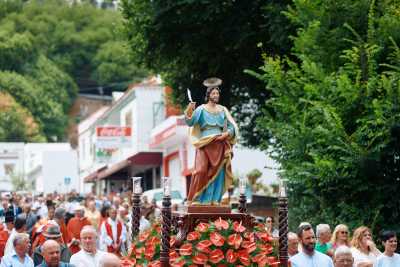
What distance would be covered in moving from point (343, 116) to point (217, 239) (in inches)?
355

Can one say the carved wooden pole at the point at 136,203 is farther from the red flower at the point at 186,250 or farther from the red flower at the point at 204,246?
the red flower at the point at 204,246

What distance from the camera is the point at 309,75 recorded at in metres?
23.1

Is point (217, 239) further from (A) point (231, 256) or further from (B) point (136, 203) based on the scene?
(B) point (136, 203)

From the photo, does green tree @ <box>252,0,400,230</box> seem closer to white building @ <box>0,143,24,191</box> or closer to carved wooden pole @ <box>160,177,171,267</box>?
carved wooden pole @ <box>160,177,171,267</box>

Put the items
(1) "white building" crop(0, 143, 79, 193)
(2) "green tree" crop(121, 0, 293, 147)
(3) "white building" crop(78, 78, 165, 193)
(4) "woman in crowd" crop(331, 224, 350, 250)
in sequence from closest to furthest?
(4) "woman in crowd" crop(331, 224, 350, 250) → (2) "green tree" crop(121, 0, 293, 147) → (3) "white building" crop(78, 78, 165, 193) → (1) "white building" crop(0, 143, 79, 193)

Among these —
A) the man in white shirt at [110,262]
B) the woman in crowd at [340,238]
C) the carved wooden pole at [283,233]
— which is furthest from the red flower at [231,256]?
the woman in crowd at [340,238]

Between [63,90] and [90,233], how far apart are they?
4254 inches

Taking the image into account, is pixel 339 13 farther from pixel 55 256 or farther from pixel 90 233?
pixel 55 256

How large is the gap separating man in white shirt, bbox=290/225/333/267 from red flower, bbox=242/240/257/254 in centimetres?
93

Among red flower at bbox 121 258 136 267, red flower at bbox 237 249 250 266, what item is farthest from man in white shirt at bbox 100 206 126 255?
red flower at bbox 237 249 250 266

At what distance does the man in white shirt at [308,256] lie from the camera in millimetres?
14641

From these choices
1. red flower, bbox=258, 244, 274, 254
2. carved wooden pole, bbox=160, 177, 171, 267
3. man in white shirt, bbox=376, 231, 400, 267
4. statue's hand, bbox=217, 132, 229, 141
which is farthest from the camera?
man in white shirt, bbox=376, 231, 400, 267

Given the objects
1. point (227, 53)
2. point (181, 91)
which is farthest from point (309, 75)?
point (181, 91)

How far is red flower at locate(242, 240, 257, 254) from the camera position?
45.1 ft
